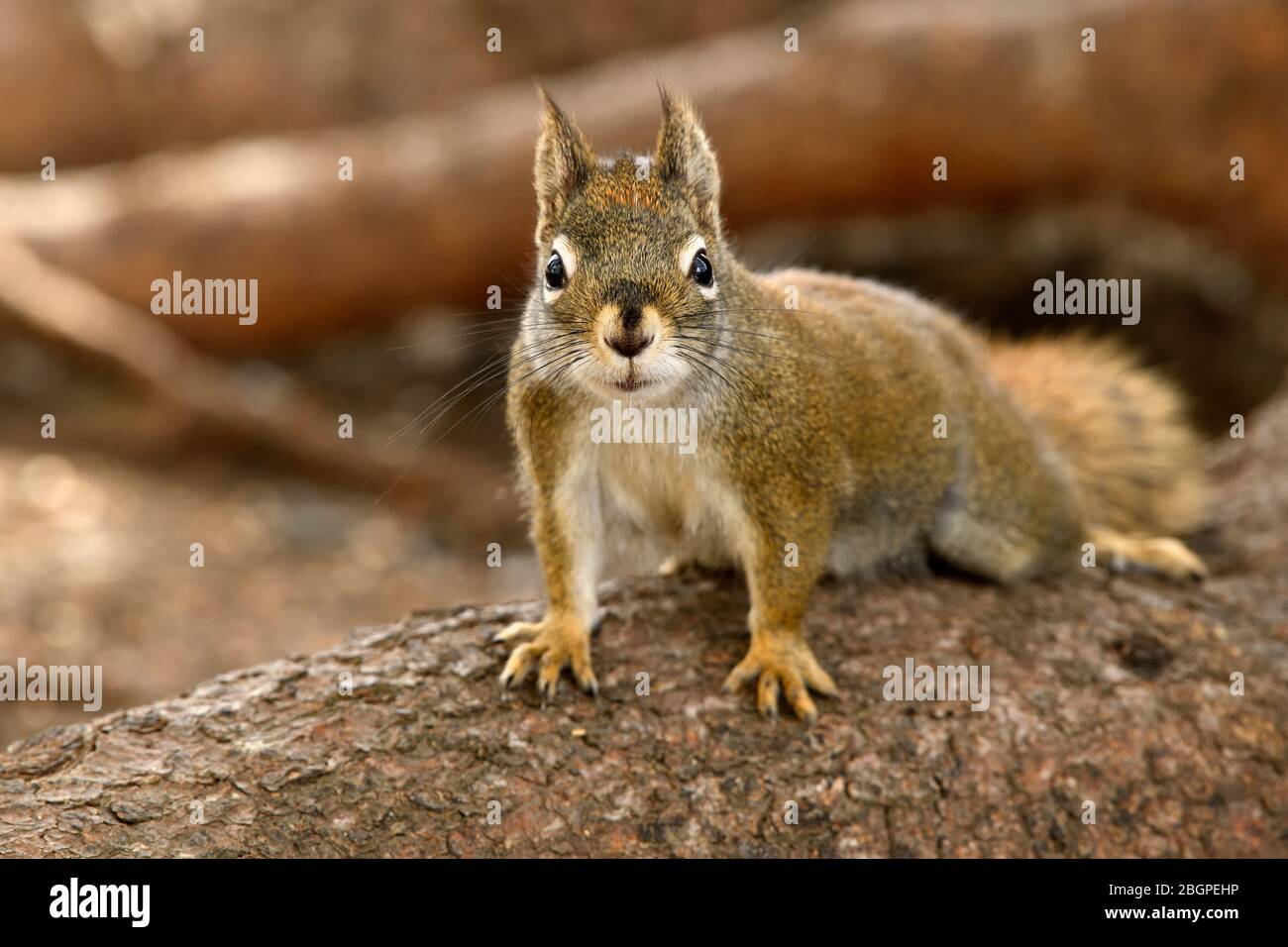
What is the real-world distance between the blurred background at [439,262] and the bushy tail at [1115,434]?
1.65 m

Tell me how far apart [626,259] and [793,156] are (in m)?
4.34

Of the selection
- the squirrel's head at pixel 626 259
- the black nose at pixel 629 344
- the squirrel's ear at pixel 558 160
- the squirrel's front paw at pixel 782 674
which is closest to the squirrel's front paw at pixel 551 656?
the squirrel's front paw at pixel 782 674

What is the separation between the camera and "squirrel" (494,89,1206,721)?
2.77m

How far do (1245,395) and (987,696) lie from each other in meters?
4.77

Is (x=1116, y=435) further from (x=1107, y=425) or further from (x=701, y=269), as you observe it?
(x=701, y=269)

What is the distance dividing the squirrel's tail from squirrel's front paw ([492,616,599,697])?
5.72 feet

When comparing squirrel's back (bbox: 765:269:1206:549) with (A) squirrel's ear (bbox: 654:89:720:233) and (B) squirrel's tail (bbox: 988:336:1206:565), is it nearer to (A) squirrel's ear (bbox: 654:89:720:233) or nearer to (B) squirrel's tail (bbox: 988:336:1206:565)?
(B) squirrel's tail (bbox: 988:336:1206:565)

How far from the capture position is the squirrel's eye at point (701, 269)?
280 centimetres

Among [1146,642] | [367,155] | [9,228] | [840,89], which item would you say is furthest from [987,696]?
[9,228]

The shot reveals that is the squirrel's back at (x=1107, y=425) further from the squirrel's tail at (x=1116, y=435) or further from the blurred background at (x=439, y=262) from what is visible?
the blurred background at (x=439, y=262)

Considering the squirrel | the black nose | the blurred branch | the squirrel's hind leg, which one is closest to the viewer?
the black nose

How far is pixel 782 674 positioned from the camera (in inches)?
118

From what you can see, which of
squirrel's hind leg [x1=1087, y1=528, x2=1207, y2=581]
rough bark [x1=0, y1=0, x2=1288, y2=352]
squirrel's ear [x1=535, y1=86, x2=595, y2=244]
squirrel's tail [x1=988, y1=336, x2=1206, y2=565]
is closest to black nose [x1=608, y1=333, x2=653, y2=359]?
squirrel's ear [x1=535, y1=86, x2=595, y2=244]

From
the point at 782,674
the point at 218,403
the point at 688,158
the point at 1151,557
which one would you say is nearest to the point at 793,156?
the point at 218,403
